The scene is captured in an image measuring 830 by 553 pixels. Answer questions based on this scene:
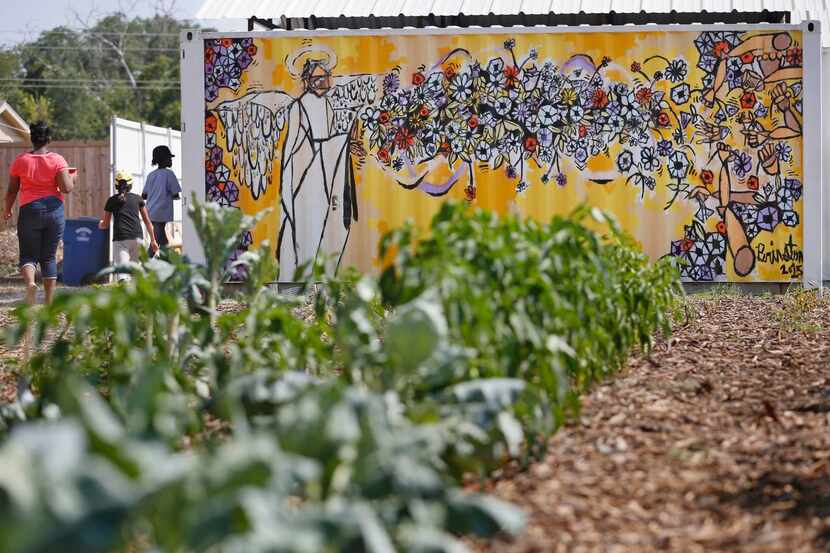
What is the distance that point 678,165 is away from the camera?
41.5 ft

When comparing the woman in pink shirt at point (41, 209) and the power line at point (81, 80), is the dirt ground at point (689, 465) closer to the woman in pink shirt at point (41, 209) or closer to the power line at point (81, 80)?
the woman in pink shirt at point (41, 209)

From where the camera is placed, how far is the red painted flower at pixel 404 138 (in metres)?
12.9

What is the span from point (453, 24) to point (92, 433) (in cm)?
1366

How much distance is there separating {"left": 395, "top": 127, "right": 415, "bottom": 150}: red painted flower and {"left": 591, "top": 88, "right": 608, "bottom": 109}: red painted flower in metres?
1.86

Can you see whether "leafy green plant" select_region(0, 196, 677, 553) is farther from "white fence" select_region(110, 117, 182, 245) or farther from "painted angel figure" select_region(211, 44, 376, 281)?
"white fence" select_region(110, 117, 182, 245)

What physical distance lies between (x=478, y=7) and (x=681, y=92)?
11.5 feet

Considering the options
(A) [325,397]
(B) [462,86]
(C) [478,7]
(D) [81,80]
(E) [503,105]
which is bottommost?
(A) [325,397]

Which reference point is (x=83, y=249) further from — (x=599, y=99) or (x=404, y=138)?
(x=599, y=99)

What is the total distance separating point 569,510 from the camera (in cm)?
413

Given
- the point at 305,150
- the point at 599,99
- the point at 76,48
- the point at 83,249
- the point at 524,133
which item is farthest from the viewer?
the point at 76,48

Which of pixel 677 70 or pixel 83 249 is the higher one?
pixel 677 70

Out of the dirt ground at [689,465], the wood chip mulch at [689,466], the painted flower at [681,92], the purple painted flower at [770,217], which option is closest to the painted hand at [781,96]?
the painted flower at [681,92]

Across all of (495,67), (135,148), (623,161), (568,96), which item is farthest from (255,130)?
(135,148)

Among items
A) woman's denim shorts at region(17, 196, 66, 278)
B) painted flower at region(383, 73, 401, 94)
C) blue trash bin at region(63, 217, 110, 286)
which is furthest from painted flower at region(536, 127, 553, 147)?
blue trash bin at region(63, 217, 110, 286)
